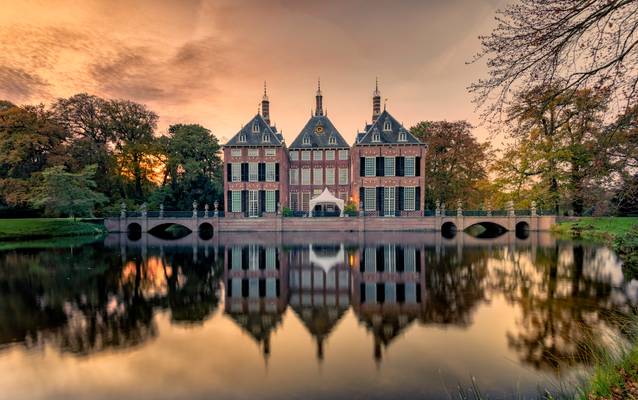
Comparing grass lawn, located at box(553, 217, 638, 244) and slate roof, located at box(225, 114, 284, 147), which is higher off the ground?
slate roof, located at box(225, 114, 284, 147)

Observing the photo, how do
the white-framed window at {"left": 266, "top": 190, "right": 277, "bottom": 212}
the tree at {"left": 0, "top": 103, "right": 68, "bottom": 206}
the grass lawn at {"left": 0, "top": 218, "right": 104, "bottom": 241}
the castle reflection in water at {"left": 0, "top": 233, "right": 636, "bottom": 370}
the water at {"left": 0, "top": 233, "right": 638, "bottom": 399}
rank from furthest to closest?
the white-framed window at {"left": 266, "top": 190, "right": 277, "bottom": 212}
the tree at {"left": 0, "top": 103, "right": 68, "bottom": 206}
the grass lawn at {"left": 0, "top": 218, "right": 104, "bottom": 241}
the castle reflection in water at {"left": 0, "top": 233, "right": 636, "bottom": 370}
the water at {"left": 0, "top": 233, "right": 638, "bottom": 399}

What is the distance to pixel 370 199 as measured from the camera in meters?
36.1

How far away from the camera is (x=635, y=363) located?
4336mm

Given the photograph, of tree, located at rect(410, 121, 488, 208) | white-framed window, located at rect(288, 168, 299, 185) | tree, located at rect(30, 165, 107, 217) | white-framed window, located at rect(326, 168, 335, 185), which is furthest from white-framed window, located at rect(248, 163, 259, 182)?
tree, located at rect(410, 121, 488, 208)

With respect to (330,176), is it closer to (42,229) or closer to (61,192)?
(61,192)

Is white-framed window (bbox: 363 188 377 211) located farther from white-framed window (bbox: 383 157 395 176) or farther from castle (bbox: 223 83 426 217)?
white-framed window (bbox: 383 157 395 176)

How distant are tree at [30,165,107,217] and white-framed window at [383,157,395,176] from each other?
28.1 meters

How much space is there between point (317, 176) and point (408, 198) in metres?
10.4

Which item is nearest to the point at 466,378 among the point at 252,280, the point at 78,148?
the point at 252,280

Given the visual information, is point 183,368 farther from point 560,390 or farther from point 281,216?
point 281,216

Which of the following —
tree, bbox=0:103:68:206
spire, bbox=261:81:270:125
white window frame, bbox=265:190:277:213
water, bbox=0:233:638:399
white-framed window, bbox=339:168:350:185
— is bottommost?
water, bbox=0:233:638:399

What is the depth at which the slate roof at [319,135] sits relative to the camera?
39875 mm

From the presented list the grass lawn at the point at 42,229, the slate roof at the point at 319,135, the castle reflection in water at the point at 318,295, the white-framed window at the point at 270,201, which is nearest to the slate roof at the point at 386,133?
the slate roof at the point at 319,135

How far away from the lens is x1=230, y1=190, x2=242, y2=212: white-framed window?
37469 millimetres
